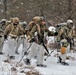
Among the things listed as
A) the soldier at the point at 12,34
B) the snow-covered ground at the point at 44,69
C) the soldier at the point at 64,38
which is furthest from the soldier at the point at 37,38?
the soldier at the point at 12,34

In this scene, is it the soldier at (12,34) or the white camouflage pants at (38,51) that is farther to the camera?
the soldier at (12,34)

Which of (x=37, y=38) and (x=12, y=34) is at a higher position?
(x=12, y=34)

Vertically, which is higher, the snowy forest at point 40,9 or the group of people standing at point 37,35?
the snowy forest at point 40,9

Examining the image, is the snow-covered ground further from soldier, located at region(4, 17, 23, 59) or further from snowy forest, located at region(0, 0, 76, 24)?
snowy forest, located at region(0, 0, 76, 24)

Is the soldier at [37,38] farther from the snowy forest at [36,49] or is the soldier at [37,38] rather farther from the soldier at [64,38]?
the soldier at [64,38]

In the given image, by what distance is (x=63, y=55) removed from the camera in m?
13.4

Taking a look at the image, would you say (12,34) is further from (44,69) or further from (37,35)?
(44,69)

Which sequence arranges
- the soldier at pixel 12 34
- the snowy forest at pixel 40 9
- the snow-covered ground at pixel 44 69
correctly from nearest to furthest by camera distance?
the snow-covered ground at pixel 44 69 < the soldier at pixel 12 34 < the snowy forest at pixel 40 9

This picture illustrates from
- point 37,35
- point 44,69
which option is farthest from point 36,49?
point 44,69

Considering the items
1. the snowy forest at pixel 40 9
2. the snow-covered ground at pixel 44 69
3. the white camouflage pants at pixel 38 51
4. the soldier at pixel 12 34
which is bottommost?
the snow-covered ground at pixel 44 69

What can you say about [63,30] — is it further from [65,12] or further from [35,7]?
[35,7]

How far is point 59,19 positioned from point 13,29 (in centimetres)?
1400

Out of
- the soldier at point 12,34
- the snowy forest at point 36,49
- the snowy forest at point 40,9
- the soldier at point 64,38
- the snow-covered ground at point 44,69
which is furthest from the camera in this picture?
the snowy forest at point 40,9

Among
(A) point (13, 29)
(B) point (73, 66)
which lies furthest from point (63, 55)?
(A) point (13, 29)
